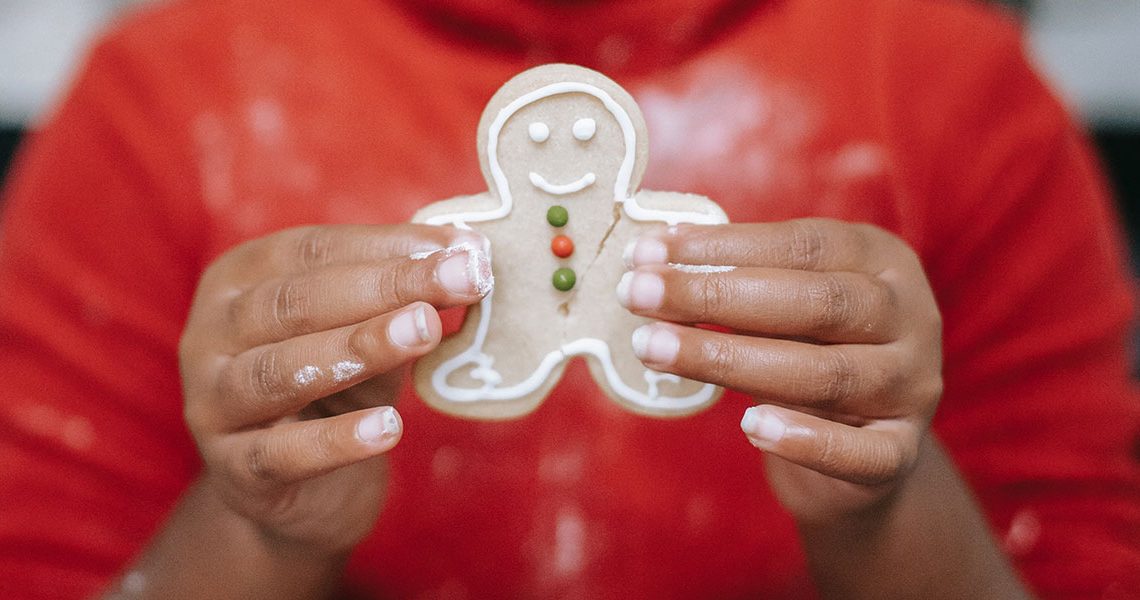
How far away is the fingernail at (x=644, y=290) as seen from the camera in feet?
1.34

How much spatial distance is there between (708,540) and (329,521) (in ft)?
0.88

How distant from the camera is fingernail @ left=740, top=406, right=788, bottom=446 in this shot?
41 centimetres

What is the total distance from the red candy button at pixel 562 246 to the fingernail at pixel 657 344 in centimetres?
8

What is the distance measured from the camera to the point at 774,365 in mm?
414

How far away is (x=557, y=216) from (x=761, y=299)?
4.6 inches

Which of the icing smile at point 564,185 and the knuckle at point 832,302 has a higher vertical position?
the icing smile at point 564,185

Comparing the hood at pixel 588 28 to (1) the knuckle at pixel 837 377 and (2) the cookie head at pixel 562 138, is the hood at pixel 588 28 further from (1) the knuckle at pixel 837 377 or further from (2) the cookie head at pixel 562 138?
(1) the knuckle at pixel 837 377

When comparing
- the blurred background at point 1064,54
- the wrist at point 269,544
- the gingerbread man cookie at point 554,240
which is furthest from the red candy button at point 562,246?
the blurred background at point 1064,54

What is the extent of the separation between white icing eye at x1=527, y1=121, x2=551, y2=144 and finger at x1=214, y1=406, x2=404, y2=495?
155 millimetres

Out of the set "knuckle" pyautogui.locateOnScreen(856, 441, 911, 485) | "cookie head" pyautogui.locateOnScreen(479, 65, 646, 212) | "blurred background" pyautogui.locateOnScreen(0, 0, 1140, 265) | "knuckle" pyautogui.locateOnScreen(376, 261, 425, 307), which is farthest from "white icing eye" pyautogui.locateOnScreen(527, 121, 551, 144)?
"blurred background" pyautogui.locateOnScreen(0, 0, 1140, 265)

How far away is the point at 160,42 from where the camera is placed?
0.64 metres

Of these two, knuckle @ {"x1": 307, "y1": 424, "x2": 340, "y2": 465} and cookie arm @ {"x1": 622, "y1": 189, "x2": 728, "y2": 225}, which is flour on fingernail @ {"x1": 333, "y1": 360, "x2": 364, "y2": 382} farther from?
cookie arm @ {"x1": 622, "y1": 189, "x2": 728, "y2": 225}

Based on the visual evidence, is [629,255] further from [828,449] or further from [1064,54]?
[1064,54]

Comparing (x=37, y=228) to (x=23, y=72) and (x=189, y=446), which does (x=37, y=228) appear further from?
(x=23, y=72)
